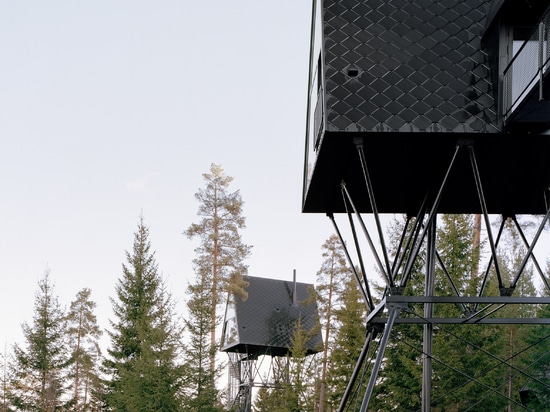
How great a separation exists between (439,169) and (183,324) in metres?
16.8

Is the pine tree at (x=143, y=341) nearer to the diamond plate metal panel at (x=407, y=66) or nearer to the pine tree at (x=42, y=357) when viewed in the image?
the pine tree at (x=42, y=357)

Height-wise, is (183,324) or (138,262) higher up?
(138,262)

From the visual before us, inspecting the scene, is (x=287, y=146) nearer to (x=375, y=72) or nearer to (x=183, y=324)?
(x=183, y=324)

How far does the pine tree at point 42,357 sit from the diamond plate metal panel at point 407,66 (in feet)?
84.2

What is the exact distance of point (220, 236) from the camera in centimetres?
4097

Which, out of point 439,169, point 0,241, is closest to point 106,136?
point 0,241

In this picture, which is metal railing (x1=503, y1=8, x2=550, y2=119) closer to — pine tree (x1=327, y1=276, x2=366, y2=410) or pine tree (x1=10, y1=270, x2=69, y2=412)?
pine tree (x1=327, y1=276, x2=366, y2=410)

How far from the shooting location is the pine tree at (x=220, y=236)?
40.5m

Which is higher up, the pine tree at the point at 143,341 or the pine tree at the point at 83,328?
the pine tree at the point at 83,328

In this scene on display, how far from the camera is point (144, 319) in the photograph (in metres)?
30.3

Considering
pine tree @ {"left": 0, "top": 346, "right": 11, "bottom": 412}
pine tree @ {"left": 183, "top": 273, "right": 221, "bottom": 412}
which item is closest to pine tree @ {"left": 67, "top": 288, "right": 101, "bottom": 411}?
pine tree @ {"left": 0, "top": 346, "right": 11, "bottom": 412}

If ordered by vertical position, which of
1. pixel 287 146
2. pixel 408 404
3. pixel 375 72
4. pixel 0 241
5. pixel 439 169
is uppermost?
pixel 287 146

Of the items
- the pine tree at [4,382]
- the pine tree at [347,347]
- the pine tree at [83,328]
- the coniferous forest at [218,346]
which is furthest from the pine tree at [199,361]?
the pine tree at [83,328]

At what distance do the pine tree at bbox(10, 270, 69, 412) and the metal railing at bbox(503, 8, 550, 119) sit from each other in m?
26.8
